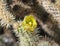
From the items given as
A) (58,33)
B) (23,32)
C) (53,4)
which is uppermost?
(53,4)

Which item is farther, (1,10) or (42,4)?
(42,4)

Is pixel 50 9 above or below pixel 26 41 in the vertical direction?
above

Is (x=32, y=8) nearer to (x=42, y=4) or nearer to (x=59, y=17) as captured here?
(x=42, y=4)

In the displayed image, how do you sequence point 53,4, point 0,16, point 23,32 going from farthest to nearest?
point 53,4 < point 0,16 < point 23,32

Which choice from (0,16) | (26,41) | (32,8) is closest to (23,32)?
(26,41)

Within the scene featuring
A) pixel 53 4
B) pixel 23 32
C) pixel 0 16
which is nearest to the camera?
pixel 23 32

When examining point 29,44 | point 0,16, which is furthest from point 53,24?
point 0,16

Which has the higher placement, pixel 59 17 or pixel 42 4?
pixel 42 4

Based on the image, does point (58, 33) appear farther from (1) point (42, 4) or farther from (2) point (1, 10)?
(2) point (1, 10)

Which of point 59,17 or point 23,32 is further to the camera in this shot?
point 59,17
